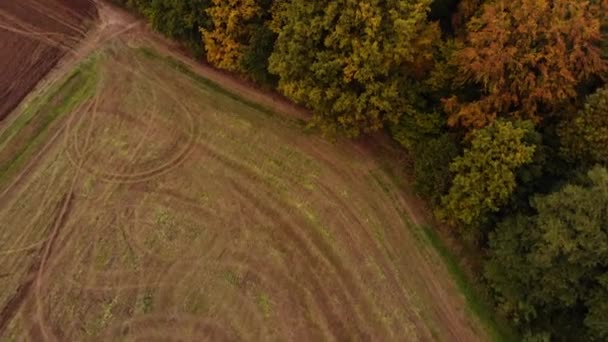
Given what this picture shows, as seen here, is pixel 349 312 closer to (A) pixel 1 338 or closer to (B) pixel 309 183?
(B) pixel 309 183

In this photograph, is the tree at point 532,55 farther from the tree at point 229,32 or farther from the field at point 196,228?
the tree at point 229,32

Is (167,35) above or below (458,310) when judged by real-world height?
above

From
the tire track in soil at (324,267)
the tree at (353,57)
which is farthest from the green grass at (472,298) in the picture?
the tree at (353,57)

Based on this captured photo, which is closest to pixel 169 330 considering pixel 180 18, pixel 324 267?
pixel 324 267

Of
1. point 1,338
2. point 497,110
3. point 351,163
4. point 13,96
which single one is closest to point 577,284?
point 497,110

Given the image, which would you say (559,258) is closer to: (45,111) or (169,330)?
(169,330)

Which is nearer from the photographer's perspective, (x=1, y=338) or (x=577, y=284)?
(x=577, y=284)
